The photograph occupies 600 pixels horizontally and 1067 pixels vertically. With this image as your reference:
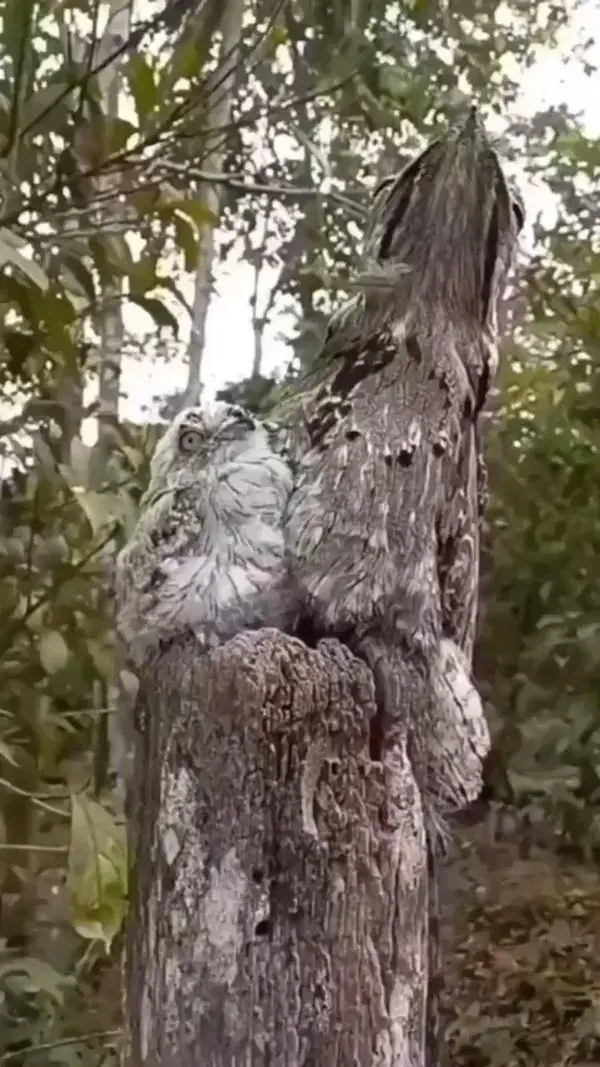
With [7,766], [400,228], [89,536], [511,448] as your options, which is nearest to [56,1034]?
[7,766]

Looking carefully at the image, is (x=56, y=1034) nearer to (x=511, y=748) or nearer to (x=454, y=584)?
(x=511, y=748)

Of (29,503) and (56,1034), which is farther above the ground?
(29,503)

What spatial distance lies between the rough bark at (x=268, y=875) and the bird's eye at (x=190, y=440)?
0.24ft

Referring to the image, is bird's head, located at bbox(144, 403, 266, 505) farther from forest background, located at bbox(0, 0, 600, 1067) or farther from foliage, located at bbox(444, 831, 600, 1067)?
foliage, located at bbox(444, 831, 600, 1067)

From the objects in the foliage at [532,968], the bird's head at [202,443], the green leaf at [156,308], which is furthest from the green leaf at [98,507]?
the foliage at [532,968]

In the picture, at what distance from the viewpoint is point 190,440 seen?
39 centimetres

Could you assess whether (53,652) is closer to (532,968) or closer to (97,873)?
(97,873)

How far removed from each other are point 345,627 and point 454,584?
6cm

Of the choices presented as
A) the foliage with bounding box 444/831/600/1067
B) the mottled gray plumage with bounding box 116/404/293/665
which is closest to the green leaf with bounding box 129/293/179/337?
the mottled gray plumage with bounding box 116/404/293/665

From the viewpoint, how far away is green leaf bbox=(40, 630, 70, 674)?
2.25ft

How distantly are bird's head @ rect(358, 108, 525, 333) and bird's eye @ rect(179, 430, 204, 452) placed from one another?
0.32 ft

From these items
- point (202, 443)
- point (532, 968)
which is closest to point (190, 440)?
point (202, 443)

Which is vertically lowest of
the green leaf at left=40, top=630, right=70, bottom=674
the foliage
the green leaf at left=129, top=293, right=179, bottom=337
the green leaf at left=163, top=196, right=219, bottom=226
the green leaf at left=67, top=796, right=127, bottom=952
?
the foliage

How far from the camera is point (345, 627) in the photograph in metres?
0.37
